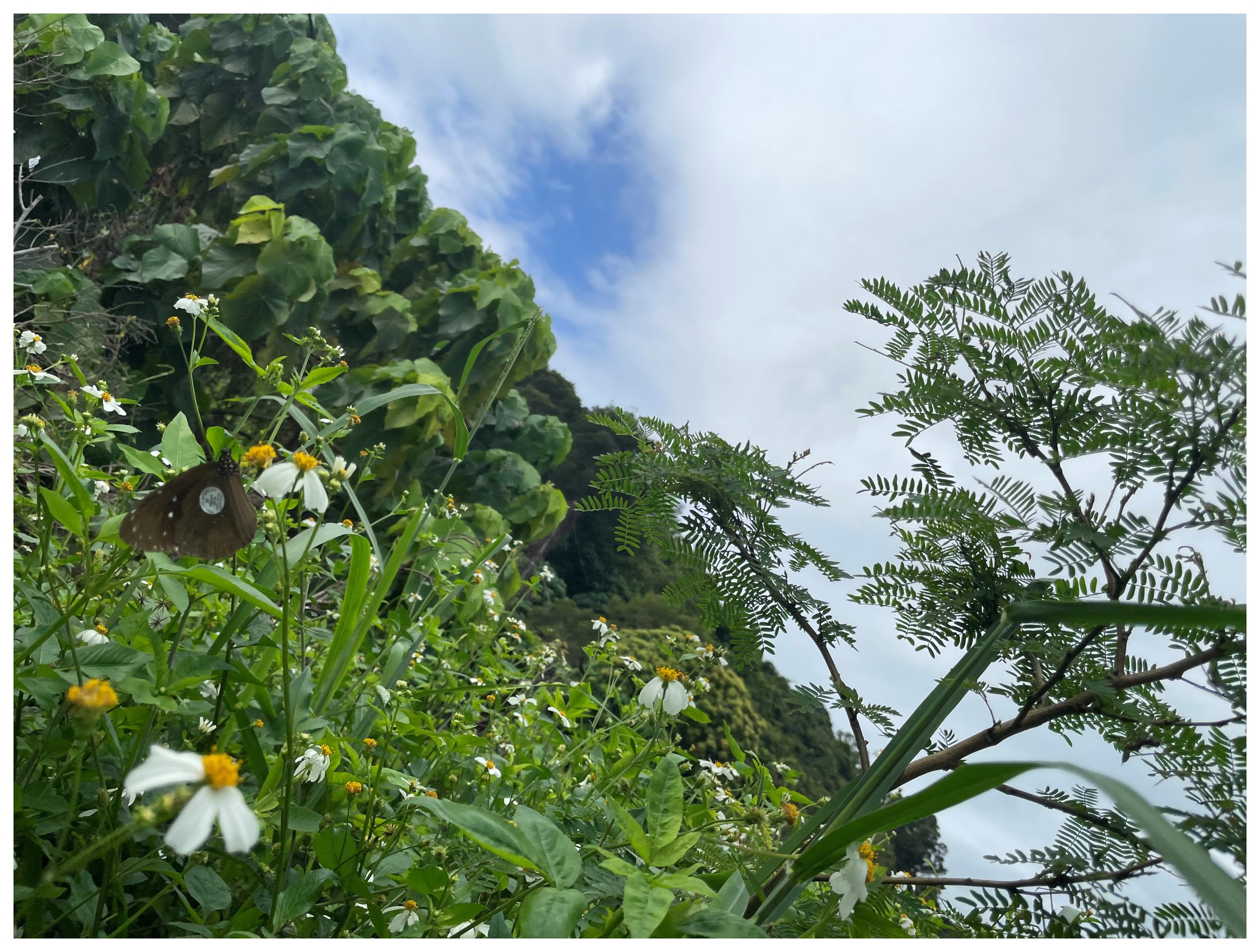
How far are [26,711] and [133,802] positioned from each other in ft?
0.72

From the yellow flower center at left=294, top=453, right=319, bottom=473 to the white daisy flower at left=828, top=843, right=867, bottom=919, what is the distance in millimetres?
423

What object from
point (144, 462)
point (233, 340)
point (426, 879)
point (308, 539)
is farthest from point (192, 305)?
point (426, 879)

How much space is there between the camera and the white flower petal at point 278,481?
0.49 metres

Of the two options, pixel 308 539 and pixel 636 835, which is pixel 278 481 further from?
pixel 636 835

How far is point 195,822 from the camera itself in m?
0.27

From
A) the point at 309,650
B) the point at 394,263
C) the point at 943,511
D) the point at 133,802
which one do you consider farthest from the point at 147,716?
the point at 394,263

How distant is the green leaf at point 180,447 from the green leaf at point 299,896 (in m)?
0.36

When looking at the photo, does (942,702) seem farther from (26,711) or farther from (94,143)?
(94,143)

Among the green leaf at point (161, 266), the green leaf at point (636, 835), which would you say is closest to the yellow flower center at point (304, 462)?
the green leaf at point (636, 835)

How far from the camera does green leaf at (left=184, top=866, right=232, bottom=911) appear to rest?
1.71 ft

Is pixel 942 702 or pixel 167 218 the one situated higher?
pixel 167 218

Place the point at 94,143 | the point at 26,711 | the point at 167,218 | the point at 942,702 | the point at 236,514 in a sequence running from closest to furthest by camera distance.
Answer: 1. the point at 942,702
2. the point at 236,514
3. the point at 26,711
4. the point at 94,143
5. the point at 167,218

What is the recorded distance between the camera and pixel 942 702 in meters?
0.40

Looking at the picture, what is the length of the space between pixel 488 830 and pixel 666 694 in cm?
31
